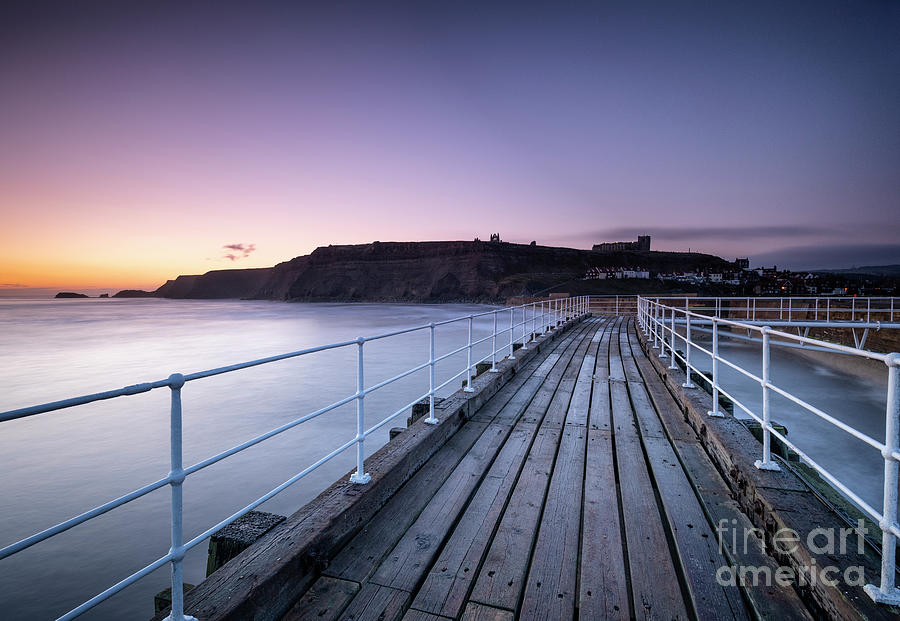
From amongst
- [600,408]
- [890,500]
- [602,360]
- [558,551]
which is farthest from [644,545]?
[602,360]

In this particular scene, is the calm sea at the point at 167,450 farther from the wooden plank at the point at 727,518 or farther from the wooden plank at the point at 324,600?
the wooden plank at the point at 727,518

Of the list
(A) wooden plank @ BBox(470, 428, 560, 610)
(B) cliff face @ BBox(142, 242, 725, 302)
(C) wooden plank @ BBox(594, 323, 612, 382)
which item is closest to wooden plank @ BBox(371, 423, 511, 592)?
(A) wooden plank @ BBox(470, 428, 560, 610)

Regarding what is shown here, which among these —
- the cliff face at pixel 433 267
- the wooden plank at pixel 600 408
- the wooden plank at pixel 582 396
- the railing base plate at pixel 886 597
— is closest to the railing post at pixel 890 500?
the railing base plate at pixel 886 597

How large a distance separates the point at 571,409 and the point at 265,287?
16642 centimetres

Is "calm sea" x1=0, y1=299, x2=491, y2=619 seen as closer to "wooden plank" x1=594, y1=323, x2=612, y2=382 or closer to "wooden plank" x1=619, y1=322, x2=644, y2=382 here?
"wooden plank" x1=594, y1=323, x2=612, y2=382

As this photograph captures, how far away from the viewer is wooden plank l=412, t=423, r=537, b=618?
185cm

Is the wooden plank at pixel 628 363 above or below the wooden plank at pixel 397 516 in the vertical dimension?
above

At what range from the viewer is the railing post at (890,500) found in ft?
5.07

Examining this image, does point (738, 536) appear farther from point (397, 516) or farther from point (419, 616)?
point (397, 516)

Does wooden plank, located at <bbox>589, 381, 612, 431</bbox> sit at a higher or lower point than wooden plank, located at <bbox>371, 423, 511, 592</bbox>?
higher

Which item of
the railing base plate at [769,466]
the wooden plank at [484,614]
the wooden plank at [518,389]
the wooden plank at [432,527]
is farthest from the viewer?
the wooden plank at [518,389]

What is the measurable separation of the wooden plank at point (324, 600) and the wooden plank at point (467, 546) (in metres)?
0.30

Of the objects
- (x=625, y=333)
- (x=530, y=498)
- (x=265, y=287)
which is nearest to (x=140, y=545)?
(x=530, y=498)

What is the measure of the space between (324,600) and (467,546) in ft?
2.37
